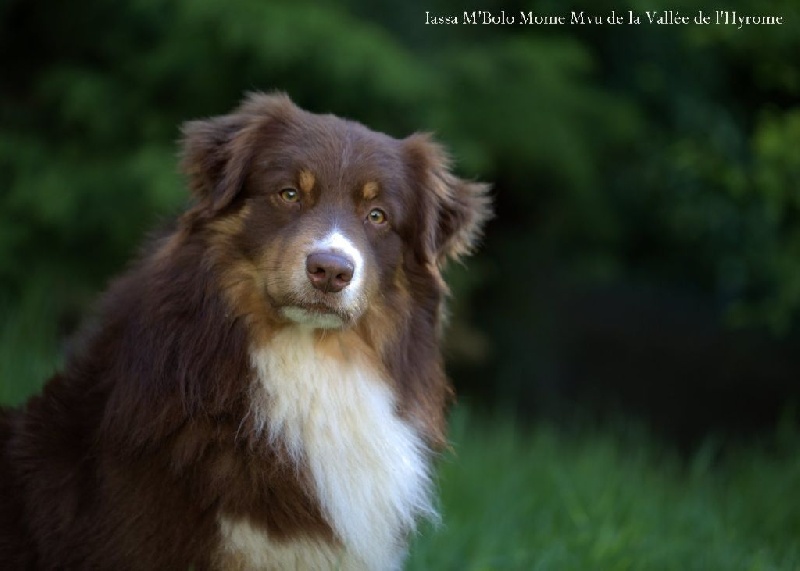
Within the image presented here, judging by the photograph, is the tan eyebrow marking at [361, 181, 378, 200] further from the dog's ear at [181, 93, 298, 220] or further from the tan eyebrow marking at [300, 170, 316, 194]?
the dog's ear at [181, 93, 298, 220]

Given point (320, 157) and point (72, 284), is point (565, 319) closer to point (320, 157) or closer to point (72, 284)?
point (72, 284)

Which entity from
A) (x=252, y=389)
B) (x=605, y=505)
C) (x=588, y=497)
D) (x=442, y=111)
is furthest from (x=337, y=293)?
(x=442, y=111)

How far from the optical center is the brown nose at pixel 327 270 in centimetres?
375

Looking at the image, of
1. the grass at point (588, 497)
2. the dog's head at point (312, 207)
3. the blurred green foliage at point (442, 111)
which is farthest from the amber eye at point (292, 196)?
the blurred green foliage at point (442, 111)

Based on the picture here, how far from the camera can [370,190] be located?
4059 millimetres

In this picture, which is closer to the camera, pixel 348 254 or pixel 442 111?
pixel 348 254

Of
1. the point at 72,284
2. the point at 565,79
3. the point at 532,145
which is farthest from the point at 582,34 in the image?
the point at 72,284

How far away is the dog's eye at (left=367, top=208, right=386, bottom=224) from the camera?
13.4 feet

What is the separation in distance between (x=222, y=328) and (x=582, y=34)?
273 inches

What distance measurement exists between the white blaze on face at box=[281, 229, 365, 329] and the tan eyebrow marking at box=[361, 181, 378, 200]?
25cm

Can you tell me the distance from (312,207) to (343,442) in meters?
0.83

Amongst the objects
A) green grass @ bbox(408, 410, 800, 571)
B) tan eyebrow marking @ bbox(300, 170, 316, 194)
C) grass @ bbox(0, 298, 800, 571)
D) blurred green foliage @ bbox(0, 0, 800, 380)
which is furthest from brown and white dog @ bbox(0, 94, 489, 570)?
blurred green foliage @ bbox(0, 0, 800, 380)

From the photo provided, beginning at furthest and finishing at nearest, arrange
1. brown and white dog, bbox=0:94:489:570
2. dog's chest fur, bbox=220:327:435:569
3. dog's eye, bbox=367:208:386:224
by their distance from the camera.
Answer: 1. dog's eye, bbox=367:208:386:224
2. dog's chest fur, bbox=220:327:435:569
3. brown and white dog, bbox=0:94:489:570

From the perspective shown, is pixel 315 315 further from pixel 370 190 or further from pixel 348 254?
pixel 370 190
